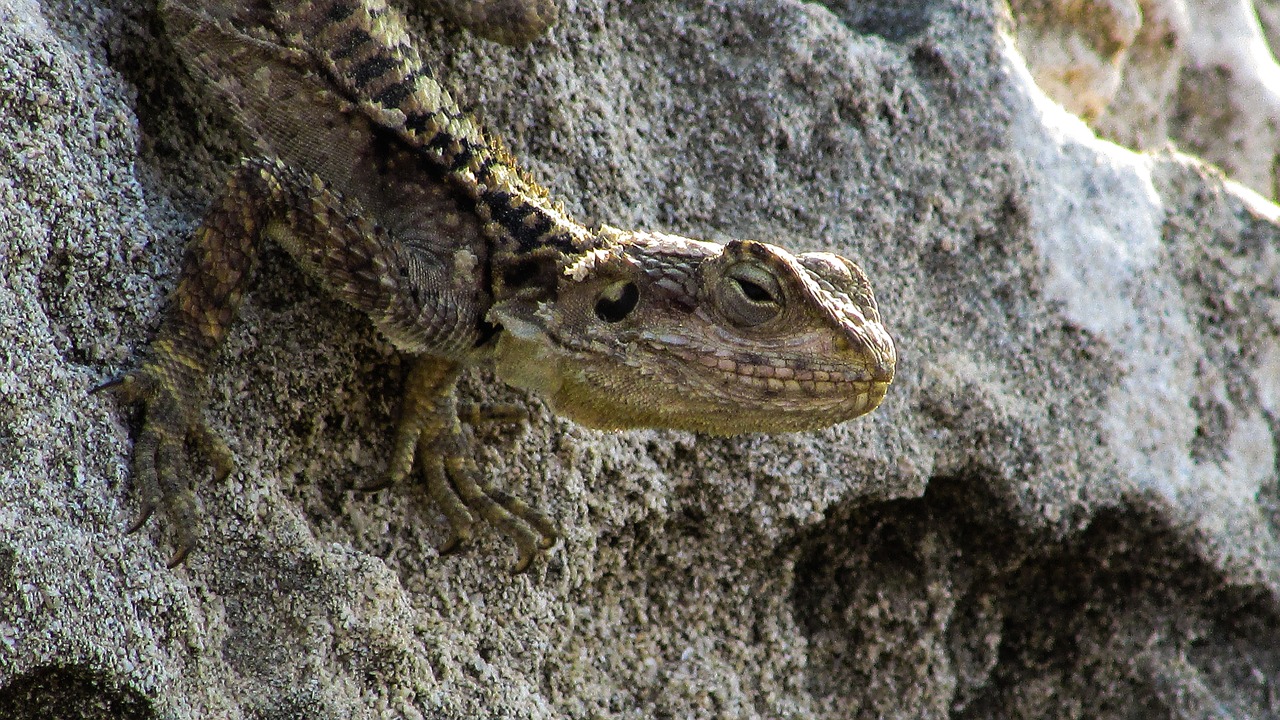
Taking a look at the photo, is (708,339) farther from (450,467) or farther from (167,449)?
(167,449)

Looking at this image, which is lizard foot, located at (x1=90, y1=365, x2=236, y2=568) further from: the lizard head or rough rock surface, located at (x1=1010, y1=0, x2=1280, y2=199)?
rough rock surface, located at (x1=1010, y1=0, x2=1280, y2=199)

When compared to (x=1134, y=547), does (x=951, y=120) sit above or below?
above

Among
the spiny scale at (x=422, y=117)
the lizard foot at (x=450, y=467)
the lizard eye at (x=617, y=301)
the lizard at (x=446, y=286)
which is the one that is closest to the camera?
the lizard at (x=446, y=286)

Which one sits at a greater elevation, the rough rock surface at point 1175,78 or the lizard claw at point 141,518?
the rough rock surface at point 1175,78

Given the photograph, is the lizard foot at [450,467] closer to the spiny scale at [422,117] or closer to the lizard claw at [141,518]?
the spiny scale at [422,117]

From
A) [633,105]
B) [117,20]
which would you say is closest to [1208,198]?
[633,105]

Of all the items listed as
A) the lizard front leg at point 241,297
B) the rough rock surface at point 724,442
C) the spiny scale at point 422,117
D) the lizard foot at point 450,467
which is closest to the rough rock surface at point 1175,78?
the rough rock surface at point 724,442

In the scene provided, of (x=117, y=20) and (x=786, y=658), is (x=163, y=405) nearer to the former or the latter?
(x=117, y=20)
